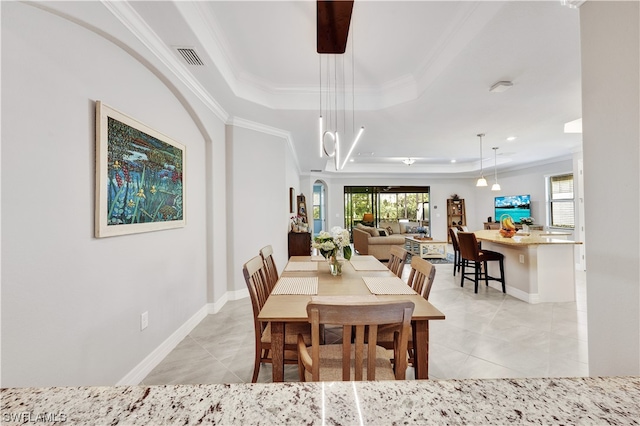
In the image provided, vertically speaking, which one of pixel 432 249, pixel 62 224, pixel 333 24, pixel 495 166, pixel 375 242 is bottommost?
pixel 432 249

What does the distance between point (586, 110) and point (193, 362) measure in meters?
3.06

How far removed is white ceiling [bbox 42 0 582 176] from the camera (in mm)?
1984

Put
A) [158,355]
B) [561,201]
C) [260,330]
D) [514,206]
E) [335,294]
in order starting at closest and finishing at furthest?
1. [335,294]
2. [260,330]
3. [158,355]
4. [561,201]
5. [514,206]

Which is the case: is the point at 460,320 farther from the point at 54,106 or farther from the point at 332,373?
the point at 54,106

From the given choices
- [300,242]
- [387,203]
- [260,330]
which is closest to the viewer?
[260,330]

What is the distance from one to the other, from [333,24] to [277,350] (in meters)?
2.01

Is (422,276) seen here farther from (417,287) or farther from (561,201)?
(561,201)

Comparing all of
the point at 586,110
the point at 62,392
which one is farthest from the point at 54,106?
the point at 586,110

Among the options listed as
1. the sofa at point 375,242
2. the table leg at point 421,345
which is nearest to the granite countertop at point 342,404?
the table leg at point 421,345

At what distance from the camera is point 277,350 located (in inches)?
57.2

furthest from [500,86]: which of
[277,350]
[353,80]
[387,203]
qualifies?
[387,203]

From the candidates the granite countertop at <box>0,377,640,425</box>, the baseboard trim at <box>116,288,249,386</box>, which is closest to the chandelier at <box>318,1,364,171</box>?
the granite countertop at <box>0,377,640,425</box>

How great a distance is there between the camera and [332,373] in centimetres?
129

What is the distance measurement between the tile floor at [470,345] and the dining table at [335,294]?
0.76m
